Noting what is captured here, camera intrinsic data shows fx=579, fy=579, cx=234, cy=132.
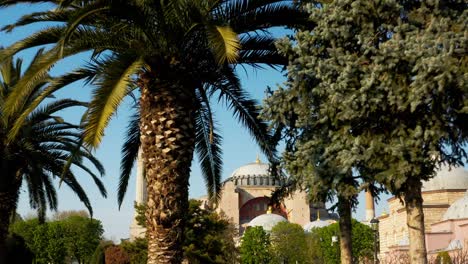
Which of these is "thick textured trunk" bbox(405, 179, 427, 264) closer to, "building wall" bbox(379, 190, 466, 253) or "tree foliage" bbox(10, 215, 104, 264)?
Answer: "building wall" bbox(379, 190, 466, 253)

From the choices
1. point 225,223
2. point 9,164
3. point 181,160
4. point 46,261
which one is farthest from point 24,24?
point 46,261

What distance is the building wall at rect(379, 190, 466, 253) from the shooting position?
136ft

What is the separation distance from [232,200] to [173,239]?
67.1 meters

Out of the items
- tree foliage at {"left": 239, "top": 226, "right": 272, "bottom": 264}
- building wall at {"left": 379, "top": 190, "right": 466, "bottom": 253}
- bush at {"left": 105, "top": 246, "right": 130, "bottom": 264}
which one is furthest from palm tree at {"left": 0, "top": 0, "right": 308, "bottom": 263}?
tree foliage at {"left": 239, "top": 226, "right": 272, "bottom": 264}

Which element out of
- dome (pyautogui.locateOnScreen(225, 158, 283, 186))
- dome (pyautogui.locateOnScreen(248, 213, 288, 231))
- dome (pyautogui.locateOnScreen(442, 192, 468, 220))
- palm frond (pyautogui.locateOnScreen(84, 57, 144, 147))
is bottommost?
palm frond (pyautogui.locateOnScreen(84, 57, 144, 147))

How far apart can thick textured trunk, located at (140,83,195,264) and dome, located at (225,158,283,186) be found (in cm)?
7253

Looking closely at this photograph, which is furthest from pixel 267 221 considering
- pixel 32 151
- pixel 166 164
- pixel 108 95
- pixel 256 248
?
pixel 108 95

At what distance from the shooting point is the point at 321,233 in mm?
53000

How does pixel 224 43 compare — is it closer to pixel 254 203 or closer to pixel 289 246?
pixel 289 246

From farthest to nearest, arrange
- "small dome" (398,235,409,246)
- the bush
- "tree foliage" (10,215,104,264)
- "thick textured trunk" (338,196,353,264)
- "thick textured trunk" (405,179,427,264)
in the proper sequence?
1. "tree foliage" (10,215,104,264)
2. "small dome" (398,235,409,246)
3. the bush
4. "thick textured trunk" (338,196,353,264)
5. "thick textured trunk" (405,179,427,264)

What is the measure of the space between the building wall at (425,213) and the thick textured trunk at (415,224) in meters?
30.3

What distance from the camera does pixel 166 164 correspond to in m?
8.98

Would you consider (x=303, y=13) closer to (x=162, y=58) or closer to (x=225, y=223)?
(x=162, y=58)

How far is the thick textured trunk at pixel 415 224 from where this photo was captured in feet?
31.8
